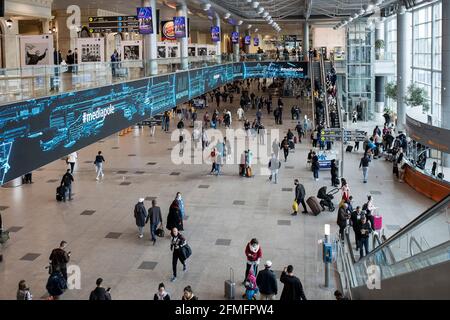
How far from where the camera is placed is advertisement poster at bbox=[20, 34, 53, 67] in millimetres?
14438

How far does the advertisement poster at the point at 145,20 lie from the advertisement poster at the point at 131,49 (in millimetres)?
2146

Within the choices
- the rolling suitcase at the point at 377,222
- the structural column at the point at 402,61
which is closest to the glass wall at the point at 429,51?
the structural column at the point at 402,61

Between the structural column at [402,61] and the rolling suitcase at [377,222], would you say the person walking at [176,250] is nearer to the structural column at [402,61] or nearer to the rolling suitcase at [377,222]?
the rolling suitcase at [377,222]

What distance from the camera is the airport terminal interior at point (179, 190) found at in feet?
30.9

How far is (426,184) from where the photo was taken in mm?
17578

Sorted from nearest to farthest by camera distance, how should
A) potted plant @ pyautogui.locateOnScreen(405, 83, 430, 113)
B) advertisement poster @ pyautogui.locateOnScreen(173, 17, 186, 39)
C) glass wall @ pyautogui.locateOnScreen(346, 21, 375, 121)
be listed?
advertisement poster @ pyautogui.locateOnScreen(173, 17, 186, 39)
potted plant @ pyautogui.locateOnScreen(405, 83, 430, 113)
glass wall @ pyautogui.locateOnScreen(346, 21, 375, 121)

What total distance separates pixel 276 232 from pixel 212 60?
1986 centimetres

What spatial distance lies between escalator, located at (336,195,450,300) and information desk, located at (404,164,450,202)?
10.1 metres

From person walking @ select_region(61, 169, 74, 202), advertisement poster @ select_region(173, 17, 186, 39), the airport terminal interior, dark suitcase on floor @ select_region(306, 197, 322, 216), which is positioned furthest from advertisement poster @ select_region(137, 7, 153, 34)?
dark suitcase on floor @ select_region(306, 197, 322, 216)

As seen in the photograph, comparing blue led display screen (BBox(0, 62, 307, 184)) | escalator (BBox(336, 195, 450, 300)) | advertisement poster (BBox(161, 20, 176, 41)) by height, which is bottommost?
escalator (BBox(336, 195, 450, 300))

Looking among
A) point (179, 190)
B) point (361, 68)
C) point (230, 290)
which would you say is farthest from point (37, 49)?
point (361, 68)

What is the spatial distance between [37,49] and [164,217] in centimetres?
605

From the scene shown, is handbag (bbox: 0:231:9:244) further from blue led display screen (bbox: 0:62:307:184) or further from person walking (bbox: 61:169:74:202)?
person walking (bbox: 61:169:74:202)

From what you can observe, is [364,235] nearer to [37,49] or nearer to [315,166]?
[315,166]
